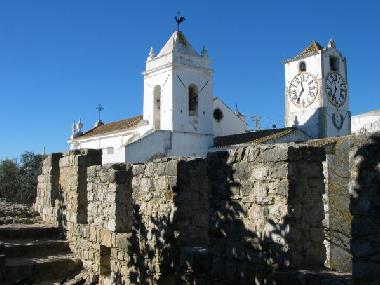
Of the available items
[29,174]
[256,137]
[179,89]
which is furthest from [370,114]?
[29,174]

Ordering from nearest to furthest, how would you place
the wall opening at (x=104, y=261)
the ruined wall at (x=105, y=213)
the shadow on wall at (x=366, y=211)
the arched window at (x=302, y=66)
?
1. the shadow on wall at (x=366, y=211)
2. the ruined wall at (x=105, y=213)
3. the wall opening at (x=104, y=261)
4. the arched window at (x=302, y=66)

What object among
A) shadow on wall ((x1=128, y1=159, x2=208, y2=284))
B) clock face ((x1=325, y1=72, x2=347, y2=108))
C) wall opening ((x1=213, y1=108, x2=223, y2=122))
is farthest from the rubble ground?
clock face ((x1=325, y1=72, x2=347, y2=108))

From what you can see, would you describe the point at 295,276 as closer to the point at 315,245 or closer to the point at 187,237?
the point at 315,245

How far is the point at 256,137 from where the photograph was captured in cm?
2864

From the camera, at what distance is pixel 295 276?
4340 mm

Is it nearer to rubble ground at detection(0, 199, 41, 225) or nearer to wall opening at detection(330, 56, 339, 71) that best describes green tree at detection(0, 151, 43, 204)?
rubble ground at detection(0, 199, 41, 225)

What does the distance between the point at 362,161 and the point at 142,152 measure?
24.8 meters

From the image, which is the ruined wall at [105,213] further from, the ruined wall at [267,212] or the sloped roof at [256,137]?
the sloped roof at [256,137]

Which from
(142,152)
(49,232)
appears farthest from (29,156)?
(49,232)

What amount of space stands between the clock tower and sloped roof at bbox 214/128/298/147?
2.39m

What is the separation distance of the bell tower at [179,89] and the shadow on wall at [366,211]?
2654 cm

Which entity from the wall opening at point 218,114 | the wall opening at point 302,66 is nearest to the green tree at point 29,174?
the wall opening at point 218,114

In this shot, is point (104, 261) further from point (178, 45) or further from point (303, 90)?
point (303, 90)

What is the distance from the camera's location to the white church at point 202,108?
30.1 m
